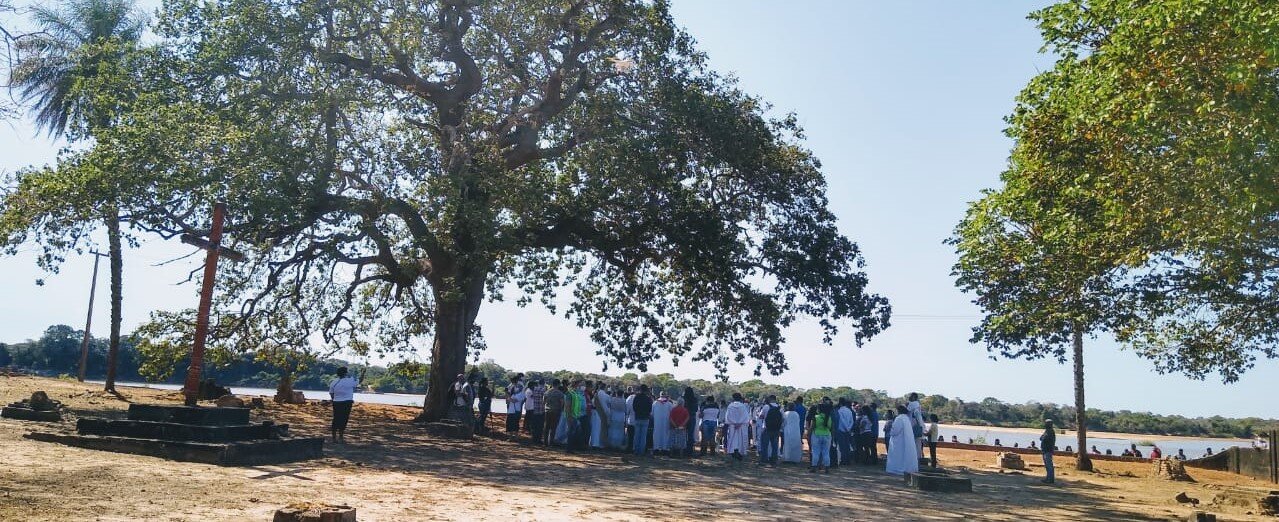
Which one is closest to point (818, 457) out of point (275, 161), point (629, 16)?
point (629, 16)

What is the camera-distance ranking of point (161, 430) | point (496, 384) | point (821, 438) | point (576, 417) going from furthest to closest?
point (496, 384)
point (576, 417)
point (821, 438)
point (161, 430)

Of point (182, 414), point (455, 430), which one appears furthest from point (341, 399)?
point (182, 414)

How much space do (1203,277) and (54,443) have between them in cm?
1757

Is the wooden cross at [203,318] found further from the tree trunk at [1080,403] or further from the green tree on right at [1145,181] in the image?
the tree trunk at [1080,403]

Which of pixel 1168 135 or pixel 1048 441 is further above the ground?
pixel 1168 135

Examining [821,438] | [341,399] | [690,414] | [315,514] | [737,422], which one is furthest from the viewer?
[737,422]

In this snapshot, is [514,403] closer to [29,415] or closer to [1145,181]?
[29,415]

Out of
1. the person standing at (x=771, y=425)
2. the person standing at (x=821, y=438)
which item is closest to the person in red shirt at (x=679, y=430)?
the person standing at (x=771, y=425)

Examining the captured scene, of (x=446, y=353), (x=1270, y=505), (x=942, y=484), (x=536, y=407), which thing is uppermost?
(x=446, y=353)

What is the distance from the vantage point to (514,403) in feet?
69.8

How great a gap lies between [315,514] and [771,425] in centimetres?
1355

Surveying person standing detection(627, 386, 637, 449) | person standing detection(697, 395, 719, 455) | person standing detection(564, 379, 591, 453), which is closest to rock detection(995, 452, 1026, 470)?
person standing detection(697, 395, 719, 455)

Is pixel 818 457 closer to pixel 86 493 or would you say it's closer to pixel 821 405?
pixel 821 405

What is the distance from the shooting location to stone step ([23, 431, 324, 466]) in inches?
437
